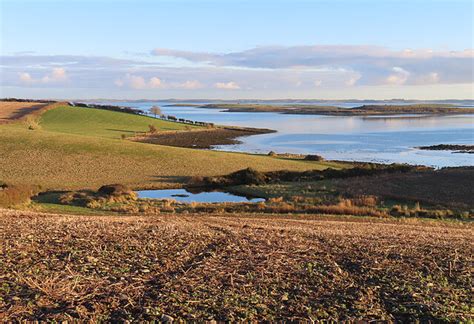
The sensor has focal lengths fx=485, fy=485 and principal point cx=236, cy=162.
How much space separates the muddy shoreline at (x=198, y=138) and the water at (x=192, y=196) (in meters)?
47.6

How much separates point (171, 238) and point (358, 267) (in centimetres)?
527

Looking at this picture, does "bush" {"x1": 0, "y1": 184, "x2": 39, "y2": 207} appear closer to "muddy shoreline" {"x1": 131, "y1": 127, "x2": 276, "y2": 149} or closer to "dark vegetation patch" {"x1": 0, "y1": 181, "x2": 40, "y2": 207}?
"dark vegetation patch" {"x1": 0, "y1": 181, "x2": 40, "y2": 207}

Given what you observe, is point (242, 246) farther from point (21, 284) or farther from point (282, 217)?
point (282, 217)

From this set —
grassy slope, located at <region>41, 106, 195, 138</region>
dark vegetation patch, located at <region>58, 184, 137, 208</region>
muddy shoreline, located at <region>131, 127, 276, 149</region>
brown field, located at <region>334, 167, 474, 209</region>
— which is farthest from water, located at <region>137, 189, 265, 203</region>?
grassy slope, located at <region>41, 106, 195, 138</region>

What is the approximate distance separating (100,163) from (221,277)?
50794 millimetres

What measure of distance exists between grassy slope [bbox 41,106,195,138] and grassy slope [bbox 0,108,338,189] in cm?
3601

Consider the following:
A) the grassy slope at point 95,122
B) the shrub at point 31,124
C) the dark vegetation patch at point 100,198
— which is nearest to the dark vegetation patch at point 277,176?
the dark vegetation patch at point 100,198

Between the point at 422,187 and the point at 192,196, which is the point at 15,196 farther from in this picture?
the point at 422,187

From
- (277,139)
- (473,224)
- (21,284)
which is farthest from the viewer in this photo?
(277,139)

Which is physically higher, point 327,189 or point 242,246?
point 242,246

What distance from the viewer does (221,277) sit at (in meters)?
10.3

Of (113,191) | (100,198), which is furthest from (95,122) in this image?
(100,198)

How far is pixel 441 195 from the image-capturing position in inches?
1604

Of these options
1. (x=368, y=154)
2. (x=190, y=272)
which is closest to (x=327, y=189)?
(x=190, y=272)
